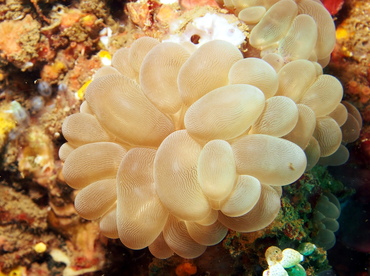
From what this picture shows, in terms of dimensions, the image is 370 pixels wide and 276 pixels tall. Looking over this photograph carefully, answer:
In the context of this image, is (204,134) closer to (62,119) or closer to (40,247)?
(62,119)

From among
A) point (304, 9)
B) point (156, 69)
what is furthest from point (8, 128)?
point (304, 9)

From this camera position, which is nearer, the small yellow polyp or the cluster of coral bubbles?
the cluster of coral bubbles

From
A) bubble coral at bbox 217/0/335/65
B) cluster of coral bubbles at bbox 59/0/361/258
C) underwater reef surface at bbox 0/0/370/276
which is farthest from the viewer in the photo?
underwater reef surface at bbox 0/0/370/276

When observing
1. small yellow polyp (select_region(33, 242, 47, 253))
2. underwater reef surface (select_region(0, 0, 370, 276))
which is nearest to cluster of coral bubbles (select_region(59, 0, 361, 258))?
underwater reef surface (select_region(0, 0, 370, 276))

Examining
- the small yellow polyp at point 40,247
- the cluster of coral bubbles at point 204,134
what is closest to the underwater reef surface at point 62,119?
the small yellow polyp at point 40,247

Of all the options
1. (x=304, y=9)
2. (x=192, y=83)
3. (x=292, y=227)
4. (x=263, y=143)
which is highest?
(x=304, y=9)

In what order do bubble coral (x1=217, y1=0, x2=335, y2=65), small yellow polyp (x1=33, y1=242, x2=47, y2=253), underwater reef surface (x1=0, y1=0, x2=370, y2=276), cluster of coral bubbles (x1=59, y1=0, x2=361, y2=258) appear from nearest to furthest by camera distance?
1. cluster of coral bubbles (x1=59, y1=0, x2=361, y2=258)
2. bubble coral (x1=217, y1=0, x2=335, y2=65)
3. underwater reef surface (x1=0, y1=0, x2=370, y2=276)
4. small yellow polyp (x1=33, y1=242, x2=47, y2=253)

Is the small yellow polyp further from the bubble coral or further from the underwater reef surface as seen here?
the bubble coral

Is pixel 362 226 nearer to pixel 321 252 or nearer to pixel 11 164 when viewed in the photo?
pixel 321 252
